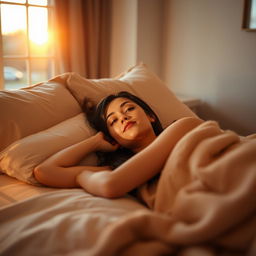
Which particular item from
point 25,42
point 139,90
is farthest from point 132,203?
point 25,42

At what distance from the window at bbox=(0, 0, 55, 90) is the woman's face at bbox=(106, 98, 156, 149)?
50.0 inches

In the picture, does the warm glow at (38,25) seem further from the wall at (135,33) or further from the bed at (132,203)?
the bed at (132,203)

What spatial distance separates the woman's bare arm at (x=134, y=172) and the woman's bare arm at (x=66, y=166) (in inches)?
2.4

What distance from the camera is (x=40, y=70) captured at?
8.70 feet

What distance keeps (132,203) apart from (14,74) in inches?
67.7

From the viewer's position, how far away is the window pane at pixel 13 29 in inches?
94.7

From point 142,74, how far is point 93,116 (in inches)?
21.9

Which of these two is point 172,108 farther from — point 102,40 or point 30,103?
point 102,40

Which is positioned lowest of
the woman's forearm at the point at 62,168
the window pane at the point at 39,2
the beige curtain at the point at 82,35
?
the woman's forearm at the point at 62,168

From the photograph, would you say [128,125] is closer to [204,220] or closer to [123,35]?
[204,220]

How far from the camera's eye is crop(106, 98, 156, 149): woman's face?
1367 millimetres

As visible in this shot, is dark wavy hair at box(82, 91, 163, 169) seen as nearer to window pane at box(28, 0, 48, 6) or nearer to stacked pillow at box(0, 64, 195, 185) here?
stacked pillow at box(0, 64, 195, 185)

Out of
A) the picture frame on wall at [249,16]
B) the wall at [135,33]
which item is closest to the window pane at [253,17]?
the picture frame on wall at [249,16]

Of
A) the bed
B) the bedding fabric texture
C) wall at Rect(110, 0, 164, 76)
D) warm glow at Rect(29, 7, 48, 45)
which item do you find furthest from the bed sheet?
wall at Rect(110, 0, 164, 76)
